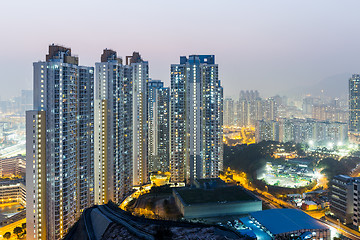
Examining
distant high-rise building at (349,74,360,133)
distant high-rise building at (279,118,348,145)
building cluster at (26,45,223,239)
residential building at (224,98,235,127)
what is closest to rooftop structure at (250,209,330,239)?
building cluster at (26,45,223,239)

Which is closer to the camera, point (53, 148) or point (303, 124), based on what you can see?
point (53, 148)

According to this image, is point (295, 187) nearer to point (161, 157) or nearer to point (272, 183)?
point (272, 183)

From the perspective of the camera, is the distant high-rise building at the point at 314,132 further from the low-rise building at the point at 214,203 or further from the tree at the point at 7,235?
the tree at the point at 7,235

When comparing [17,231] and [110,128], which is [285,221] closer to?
[110,128]

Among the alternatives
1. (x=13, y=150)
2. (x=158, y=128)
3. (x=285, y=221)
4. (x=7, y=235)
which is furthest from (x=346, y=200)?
(x=13, y=150)

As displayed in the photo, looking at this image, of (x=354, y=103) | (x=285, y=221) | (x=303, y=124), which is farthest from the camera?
(x=354, y=103)

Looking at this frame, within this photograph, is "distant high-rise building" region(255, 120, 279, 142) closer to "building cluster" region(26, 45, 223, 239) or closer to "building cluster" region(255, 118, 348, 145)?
"building cluster" region(255, 118, 348, 145)

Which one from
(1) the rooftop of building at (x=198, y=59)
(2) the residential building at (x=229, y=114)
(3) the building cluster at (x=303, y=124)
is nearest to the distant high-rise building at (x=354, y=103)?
(3) the building cluster at (x=303, y=124)
